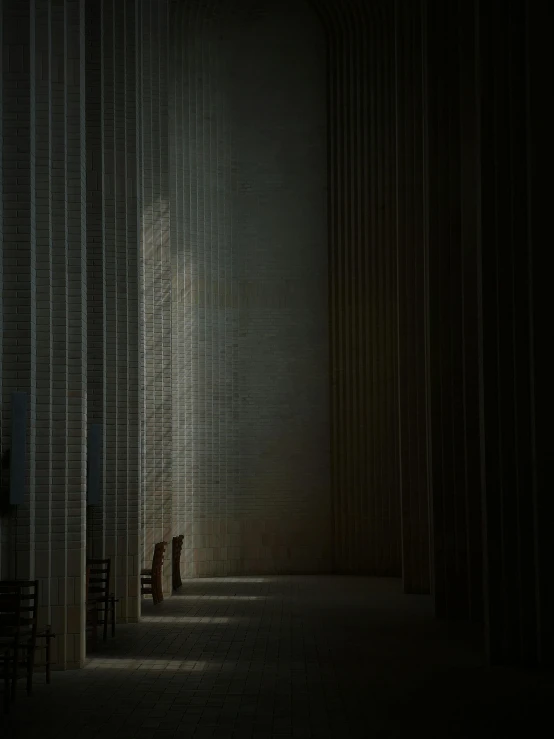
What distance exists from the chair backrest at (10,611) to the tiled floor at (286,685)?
648mm

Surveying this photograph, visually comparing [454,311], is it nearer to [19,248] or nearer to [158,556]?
[158,556]

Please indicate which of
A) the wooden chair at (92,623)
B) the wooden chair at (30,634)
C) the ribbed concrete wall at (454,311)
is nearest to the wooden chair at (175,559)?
the wooden chair at (92,623)

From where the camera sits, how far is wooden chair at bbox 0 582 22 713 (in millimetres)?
9391

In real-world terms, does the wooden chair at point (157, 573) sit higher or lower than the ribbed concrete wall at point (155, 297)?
lower

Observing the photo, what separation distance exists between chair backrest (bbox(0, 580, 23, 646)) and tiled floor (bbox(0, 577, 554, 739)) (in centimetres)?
65

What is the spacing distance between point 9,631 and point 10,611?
245 millimetres

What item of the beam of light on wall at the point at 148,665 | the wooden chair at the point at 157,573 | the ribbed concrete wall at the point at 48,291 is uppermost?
the ribbed concrete wall at the point at 48,291

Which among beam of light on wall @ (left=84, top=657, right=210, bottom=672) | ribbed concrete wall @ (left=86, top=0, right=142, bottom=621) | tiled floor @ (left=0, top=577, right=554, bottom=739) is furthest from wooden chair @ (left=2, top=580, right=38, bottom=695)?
ribbed concrete wall @ (left=86, top=0, right=142, bottom=621)

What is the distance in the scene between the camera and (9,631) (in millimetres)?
9688

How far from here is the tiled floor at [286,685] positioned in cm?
852

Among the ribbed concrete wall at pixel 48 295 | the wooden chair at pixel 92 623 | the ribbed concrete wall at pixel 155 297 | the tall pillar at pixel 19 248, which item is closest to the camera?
the tall pillar at pixel 19 248

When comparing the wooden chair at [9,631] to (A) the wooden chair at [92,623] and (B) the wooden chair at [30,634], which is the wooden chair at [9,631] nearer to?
(B) the wooden chair at [30,634]

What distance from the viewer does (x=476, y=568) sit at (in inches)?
577

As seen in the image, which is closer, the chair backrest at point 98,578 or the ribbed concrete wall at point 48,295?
the ribbed concrete wall at point 48,295
